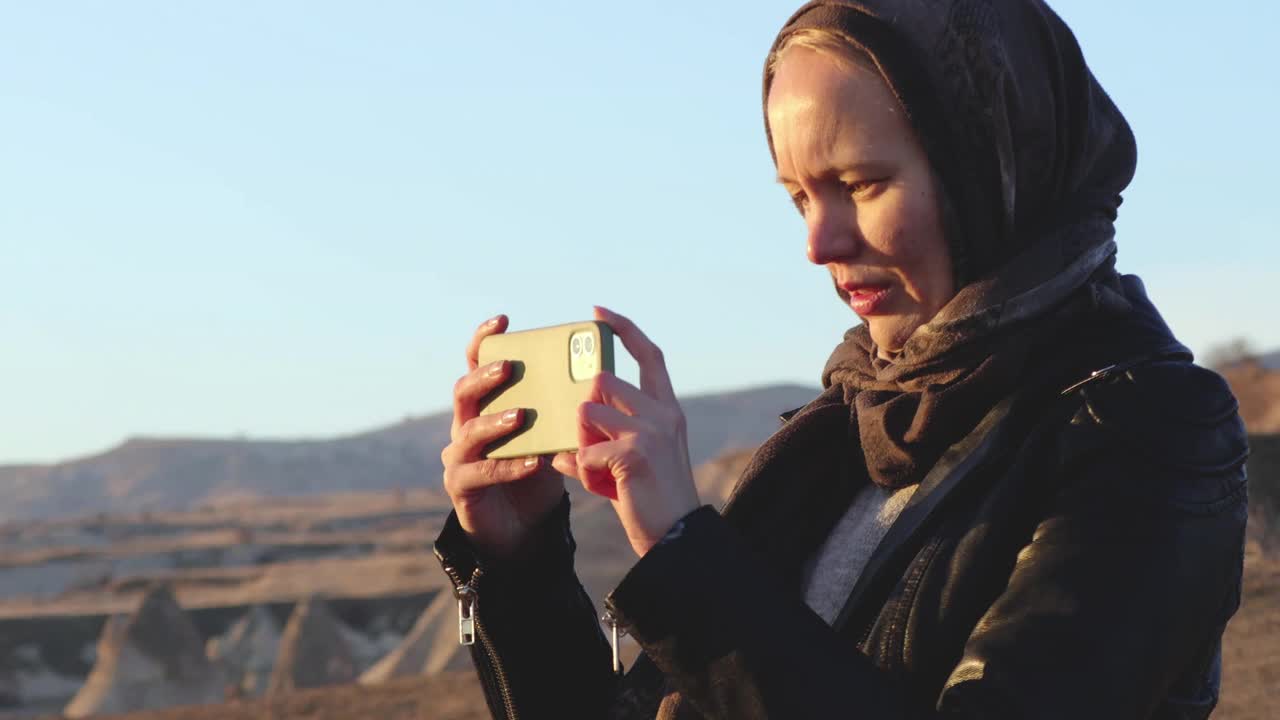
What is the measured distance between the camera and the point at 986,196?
6.90 ft

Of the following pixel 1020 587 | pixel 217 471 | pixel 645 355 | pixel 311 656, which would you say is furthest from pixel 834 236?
pixel 217 471

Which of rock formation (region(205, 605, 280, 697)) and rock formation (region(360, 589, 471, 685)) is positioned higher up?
rock formation (region(360, 589, 471, 685))

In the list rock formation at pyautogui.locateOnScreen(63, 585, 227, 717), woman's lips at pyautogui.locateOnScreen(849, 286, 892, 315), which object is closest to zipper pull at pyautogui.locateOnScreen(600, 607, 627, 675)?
woman's lips at pyautogui.locateOnScreen(849, 286, 892, 315)

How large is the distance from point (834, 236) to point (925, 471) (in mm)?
317

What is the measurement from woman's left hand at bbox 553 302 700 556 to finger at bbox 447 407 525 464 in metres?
0.22

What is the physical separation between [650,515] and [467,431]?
1.43 feet

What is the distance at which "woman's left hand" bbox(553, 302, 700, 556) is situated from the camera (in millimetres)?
1877

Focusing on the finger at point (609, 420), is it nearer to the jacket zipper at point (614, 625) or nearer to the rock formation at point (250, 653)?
the jacket zipper at point (614, 625)

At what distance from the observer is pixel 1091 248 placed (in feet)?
7.05

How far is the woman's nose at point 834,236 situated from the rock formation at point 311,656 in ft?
88.9

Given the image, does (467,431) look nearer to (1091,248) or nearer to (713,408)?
(1091,248)

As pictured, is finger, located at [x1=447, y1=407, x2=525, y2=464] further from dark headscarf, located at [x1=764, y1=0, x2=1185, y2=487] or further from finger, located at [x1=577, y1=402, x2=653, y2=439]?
dark headscarf, located at [x1=764, y1=0, x2=1185, y2=487]

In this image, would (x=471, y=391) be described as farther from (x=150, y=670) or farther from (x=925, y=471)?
(x=150, y=670)

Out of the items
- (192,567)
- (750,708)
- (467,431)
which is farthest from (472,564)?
(192,567)
